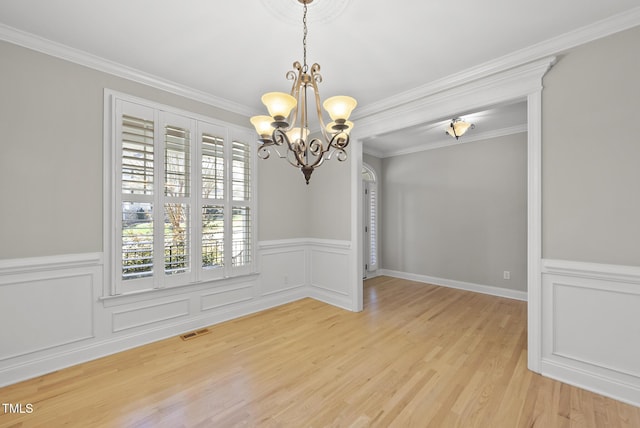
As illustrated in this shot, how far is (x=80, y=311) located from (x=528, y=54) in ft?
15.2

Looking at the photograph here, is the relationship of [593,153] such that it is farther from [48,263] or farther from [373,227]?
[48,263]

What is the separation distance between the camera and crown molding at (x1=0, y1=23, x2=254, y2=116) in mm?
2215

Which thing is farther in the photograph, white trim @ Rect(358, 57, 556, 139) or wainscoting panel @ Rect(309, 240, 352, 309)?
wainscoting panel @ Rect(309, 240, 352, 309)

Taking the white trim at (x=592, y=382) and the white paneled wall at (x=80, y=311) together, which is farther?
the white paneled wall at (x=80, y=311)

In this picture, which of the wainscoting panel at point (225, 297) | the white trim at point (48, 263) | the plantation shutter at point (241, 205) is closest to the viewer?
the white trim at point (48, 263)

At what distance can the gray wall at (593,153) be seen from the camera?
1.99 meters

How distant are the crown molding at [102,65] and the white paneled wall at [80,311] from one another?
1.79 metres

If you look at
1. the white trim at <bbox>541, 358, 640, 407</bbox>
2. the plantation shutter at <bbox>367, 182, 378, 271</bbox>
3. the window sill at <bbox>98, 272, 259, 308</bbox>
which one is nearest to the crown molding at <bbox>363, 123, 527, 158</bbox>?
the plantation shutter at <bbox>367, 182, 378, 271</bbox>

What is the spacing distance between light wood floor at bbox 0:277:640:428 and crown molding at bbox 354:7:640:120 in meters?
2.73

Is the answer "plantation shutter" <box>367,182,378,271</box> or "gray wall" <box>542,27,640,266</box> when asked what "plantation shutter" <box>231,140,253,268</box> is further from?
"gray wall" <box>542,27,640,266</box>

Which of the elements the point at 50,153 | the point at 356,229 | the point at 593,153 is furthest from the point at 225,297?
the point at 593,153

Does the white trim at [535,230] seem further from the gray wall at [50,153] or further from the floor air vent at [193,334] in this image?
the gray wall at [50,153]

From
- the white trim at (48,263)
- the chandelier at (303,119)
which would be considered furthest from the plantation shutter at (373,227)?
the white trim at (48,263)

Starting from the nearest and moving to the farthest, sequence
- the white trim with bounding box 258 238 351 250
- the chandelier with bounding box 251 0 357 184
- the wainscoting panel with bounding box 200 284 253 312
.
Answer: the chandelier with bounding box 251 0 357 184 < the wainscoting panel with bounding box 200 284 253 312 < the white trim with bounding box 258 238 351 250
